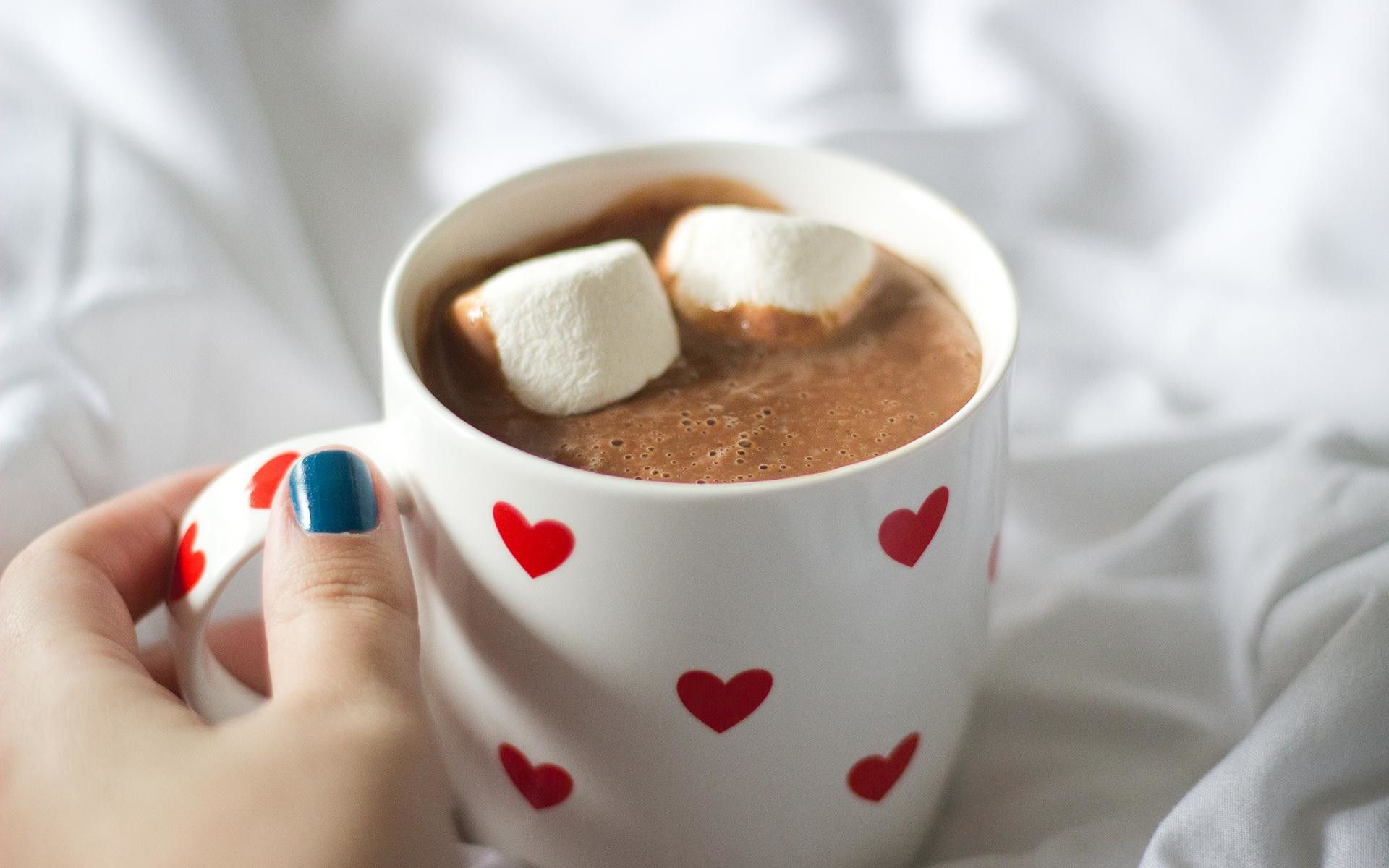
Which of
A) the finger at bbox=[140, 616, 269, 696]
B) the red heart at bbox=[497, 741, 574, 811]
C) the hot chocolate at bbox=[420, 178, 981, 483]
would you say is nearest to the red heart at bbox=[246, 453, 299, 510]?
the hot chocolate at bbox=[420, 178, 981, 483]

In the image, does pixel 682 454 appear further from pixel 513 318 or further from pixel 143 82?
pixel 143 82

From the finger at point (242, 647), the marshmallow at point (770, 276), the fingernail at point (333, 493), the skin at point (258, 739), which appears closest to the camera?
the skin at point (258, 739)

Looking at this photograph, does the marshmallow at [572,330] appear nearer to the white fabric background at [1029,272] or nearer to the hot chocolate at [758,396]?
the hot chocolate at [758,396]

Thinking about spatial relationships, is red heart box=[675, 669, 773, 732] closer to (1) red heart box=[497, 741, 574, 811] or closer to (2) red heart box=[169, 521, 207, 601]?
(1) red heart box=[497, 741, 574, 811]

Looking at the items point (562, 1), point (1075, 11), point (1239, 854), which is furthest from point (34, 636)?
point (1075, 11)

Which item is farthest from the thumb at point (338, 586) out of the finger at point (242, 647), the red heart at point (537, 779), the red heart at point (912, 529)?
the finger at point (242, 647)

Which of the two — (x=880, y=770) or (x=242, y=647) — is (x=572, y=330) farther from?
(x=242, y=647)

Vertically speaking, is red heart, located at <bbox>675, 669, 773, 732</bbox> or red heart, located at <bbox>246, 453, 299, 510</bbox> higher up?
red heart, located at <bbox>246, 453, 299, 510</bbox>
